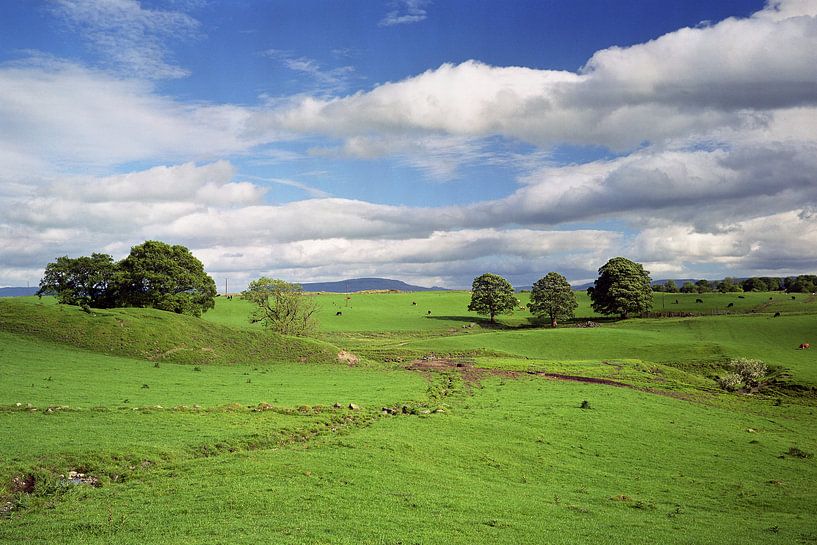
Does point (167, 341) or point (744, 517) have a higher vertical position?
point (167, 341)

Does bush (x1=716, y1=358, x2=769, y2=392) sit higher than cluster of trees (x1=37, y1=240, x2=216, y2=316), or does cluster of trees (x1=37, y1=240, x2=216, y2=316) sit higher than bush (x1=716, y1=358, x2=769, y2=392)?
cluster of trees (x1=37, y1=240, x2=216, y2=316)

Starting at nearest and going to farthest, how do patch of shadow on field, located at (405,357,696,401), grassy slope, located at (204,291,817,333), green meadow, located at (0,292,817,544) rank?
green meadow, located at (0,292,817,544)
patch of shadow on field, located at (405,357,696,401)
grassy slope, located at (204,291,817,333)

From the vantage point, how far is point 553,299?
12075 centimetres

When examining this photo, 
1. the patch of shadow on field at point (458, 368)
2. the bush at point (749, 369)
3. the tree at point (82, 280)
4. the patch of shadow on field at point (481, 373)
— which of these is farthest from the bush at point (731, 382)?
the tree at point (82, 280)

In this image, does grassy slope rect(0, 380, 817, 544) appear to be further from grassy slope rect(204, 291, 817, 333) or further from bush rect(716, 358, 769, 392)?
grassy slope rect(204, 291, 817, 333)

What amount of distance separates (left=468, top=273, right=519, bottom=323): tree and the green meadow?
62372 millimetres

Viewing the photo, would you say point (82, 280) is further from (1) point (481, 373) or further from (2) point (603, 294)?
(2) point (603, 294)

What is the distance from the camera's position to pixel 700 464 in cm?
2877

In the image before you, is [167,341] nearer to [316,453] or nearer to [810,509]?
[316,453]

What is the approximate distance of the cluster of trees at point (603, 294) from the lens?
4633 inches

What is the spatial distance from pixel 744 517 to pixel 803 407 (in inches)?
1369

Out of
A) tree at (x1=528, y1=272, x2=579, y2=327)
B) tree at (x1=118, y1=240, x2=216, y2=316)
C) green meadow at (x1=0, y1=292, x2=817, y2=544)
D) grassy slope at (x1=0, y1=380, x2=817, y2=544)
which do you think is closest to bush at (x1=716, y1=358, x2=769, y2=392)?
green meadow at (x1=0, y1=292, x2=817, y2=544)

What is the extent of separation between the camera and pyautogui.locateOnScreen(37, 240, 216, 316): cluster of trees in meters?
75.6

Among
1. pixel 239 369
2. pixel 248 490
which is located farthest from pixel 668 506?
pixel 239 369
